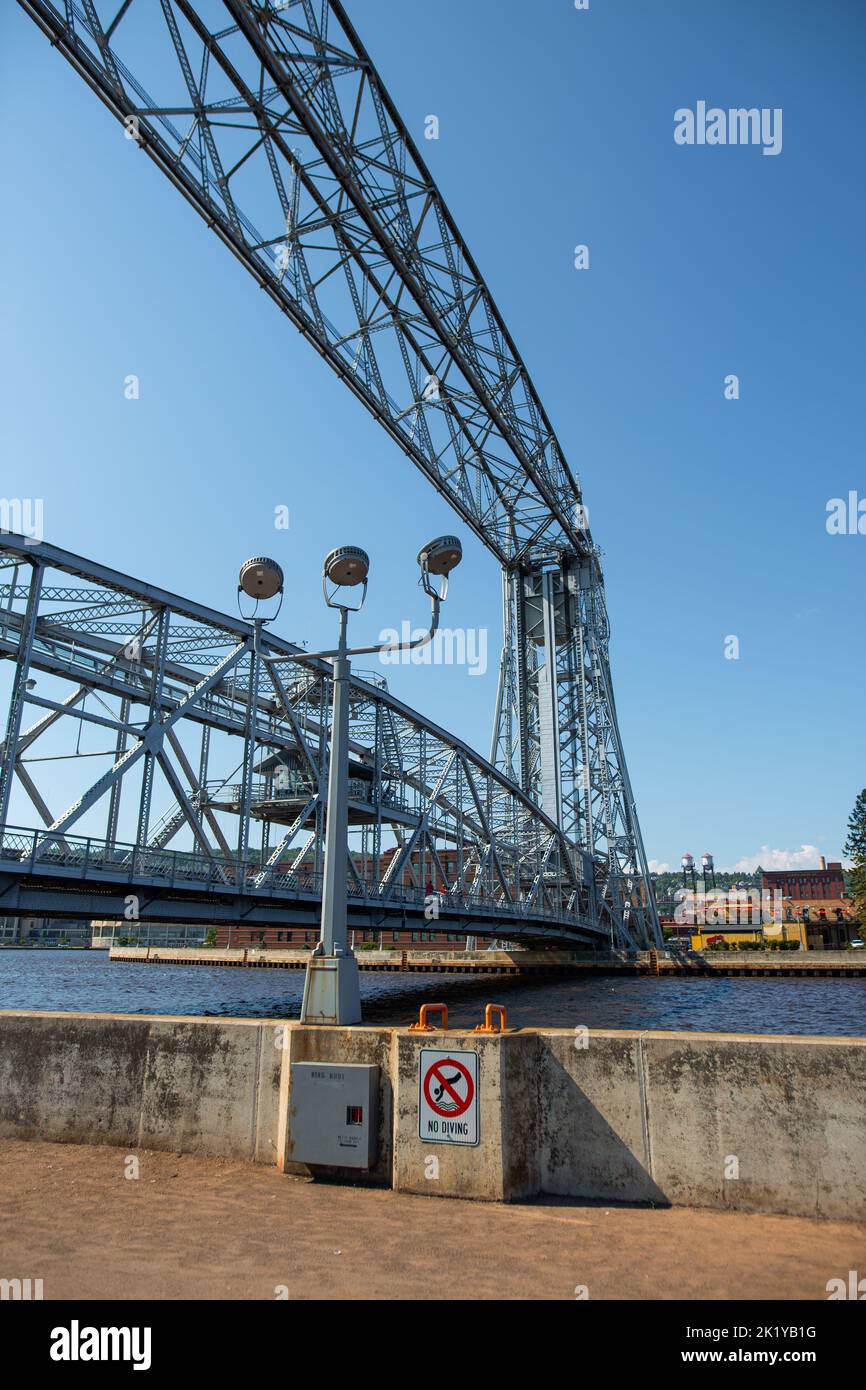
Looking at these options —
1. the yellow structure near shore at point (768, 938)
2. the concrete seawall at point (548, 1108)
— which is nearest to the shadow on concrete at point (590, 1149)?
the concrete seawall at point (548, 1108)

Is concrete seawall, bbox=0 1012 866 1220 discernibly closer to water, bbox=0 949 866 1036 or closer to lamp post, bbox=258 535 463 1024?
lamp post, bbox=258 535 463 1024

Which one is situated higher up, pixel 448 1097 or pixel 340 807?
pixel 340 807

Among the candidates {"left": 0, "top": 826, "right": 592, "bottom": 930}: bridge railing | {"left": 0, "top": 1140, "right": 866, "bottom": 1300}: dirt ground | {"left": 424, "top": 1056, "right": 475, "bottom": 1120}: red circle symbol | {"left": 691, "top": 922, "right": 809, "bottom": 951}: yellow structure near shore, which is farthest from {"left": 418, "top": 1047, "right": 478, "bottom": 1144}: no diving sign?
{"left": 691, "top": 922, "right": 809, "bottom": 951}: yellow structure near shore

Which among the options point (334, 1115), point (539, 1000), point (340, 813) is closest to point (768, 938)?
point (539, 1000)

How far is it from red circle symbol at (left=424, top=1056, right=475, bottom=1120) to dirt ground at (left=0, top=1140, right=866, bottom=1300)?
2.34ft

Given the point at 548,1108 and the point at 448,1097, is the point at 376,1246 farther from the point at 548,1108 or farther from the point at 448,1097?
the point at 548,1108

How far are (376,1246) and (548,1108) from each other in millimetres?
2044

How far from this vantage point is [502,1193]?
23.0ft

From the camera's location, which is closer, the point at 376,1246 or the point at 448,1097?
the point at 376,1246

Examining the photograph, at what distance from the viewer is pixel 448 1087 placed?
7402 millimetres

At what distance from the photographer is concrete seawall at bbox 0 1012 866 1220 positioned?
21.8 ft

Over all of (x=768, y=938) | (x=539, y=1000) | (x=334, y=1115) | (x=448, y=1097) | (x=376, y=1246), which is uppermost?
(x=448, y=1097)
